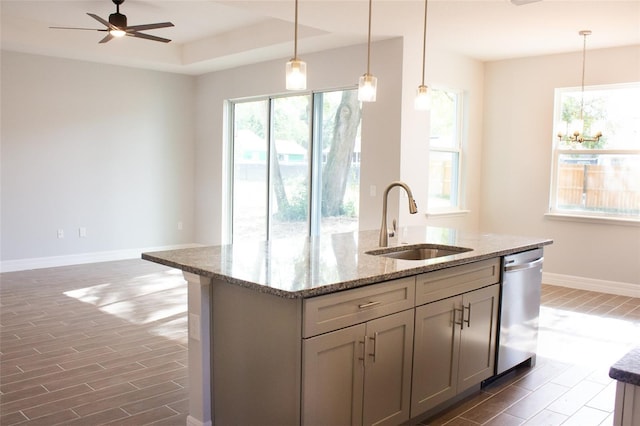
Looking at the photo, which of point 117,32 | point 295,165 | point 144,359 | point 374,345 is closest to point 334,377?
point 374,345

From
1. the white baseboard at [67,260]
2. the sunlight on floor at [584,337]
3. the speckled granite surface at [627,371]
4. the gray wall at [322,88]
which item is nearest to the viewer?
the speckled granite surface at [627,371]

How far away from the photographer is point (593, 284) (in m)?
6.10

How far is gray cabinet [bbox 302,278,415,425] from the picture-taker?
2160mm

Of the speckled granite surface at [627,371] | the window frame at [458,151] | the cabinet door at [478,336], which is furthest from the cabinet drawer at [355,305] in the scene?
the window frame at [458,151]

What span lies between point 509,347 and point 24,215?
592 cm

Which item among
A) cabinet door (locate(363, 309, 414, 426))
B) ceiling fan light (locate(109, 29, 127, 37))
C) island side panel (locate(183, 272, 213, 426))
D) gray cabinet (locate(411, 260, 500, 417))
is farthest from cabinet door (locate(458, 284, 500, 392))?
ceiling fan light (locate(109, 29, 127, 37))

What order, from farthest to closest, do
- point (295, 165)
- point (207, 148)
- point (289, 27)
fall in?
1. point (207, 148)
2. point (295, 165)
3. point (289, 27)

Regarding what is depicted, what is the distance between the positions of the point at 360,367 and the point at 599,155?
489 centimetres

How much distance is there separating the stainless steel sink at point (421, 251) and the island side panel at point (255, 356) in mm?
1052

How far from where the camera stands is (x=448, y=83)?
20.5 ft

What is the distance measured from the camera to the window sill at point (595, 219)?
579cm

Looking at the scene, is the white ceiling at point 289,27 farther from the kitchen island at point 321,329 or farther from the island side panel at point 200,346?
the island side panel at point 200,346

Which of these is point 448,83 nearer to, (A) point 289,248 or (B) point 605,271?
(B) point 605,271

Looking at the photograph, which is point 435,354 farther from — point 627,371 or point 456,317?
point 627,371
